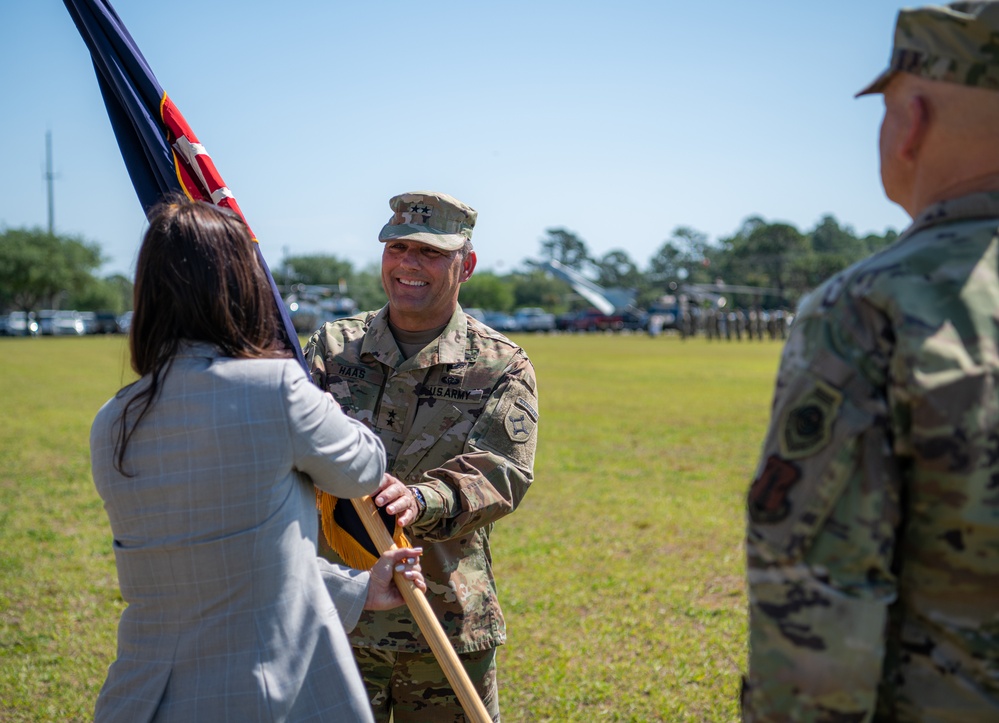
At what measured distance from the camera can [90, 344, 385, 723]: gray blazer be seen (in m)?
1.96

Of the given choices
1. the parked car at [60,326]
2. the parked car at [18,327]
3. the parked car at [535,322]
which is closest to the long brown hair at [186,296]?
the parked car at [18,327]

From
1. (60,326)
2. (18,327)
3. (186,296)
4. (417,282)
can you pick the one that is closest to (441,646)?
(186,296)

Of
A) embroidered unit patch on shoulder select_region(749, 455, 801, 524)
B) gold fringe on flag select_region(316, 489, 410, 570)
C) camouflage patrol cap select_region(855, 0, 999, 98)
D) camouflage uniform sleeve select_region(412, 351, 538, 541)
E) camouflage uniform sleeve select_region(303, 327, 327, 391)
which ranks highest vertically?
camouflage patrol cap select_region(855, 0, 999, 98)

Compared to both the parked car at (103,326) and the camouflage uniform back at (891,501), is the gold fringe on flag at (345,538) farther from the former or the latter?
the parked car at (103,326)

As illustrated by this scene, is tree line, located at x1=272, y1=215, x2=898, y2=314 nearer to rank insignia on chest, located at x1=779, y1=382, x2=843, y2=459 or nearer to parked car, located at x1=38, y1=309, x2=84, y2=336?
parked car, located at x1=38, y1=309, x2=84, y2=336

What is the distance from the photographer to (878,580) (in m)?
1.54

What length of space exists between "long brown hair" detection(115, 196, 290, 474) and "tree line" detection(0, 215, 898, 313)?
64.8 m

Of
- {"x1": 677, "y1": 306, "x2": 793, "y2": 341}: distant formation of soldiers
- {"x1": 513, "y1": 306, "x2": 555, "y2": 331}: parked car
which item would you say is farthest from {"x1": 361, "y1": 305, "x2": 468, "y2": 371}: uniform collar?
{"x1": 513, "y1": 306, "x2": 555, "y2": 331}: parked car

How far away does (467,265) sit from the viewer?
11.9 feet

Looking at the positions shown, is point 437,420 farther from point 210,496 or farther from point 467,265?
point 210,496

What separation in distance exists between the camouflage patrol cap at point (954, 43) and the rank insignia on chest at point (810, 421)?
1.90 ft

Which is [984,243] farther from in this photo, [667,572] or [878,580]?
[667,572]

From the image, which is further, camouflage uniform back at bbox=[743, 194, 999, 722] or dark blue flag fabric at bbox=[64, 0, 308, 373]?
dark blue flag fabric at bbox=[64, 0, 308, 373]

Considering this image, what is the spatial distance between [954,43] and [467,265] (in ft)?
7.35
